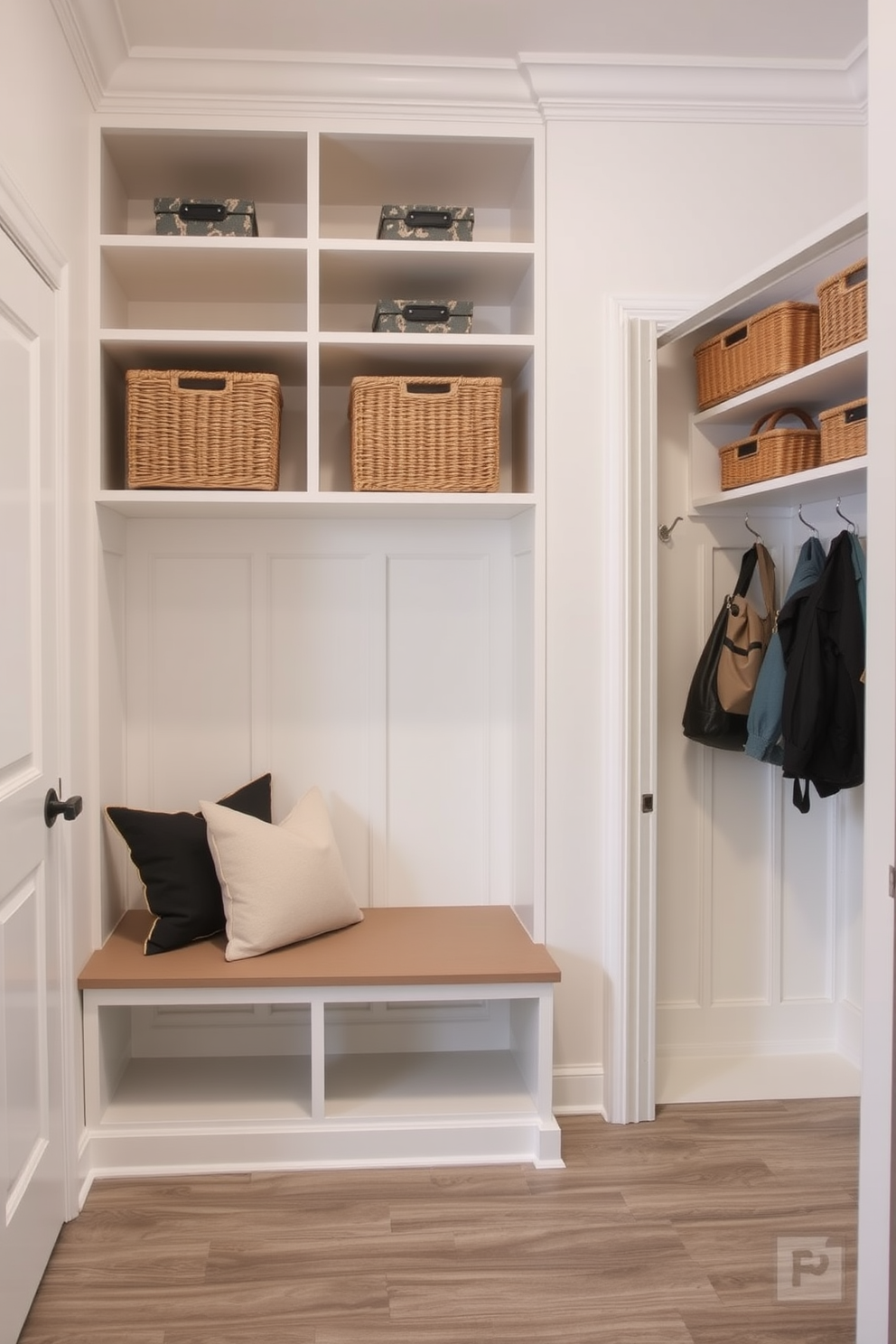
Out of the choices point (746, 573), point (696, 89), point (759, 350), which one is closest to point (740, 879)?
point (746, 573)

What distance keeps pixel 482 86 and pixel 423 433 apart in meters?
0.89

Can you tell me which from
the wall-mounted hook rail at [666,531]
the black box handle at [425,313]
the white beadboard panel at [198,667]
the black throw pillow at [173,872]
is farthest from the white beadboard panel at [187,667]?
the wall-mounted hook rail at [666,531]

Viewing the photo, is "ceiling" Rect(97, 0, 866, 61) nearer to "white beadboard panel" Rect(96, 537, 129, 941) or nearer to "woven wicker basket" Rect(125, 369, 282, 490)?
"woven wicker basket" Rect(125, 369, 282, 490)

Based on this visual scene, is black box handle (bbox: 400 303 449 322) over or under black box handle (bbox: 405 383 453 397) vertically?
over

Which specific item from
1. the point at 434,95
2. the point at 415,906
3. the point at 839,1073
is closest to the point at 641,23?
the point at 434,95

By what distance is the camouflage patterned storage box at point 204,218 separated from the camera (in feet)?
8.75

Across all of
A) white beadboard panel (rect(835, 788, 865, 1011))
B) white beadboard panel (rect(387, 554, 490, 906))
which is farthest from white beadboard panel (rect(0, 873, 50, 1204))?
white beadboard panel (rect(835, 788, 865, 1011))

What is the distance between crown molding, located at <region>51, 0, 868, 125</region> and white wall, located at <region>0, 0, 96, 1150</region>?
0.71ft

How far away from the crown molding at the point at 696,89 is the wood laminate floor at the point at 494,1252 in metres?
2.65

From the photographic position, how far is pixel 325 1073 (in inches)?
113

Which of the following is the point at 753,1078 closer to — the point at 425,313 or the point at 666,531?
the point at 666,531

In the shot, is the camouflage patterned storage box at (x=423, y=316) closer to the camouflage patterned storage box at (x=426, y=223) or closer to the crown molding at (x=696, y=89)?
the camouflage patterned storage box at (x=426, y=223)

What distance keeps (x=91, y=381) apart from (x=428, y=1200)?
82.9 inches

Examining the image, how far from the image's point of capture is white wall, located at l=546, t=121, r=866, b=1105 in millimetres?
2785
